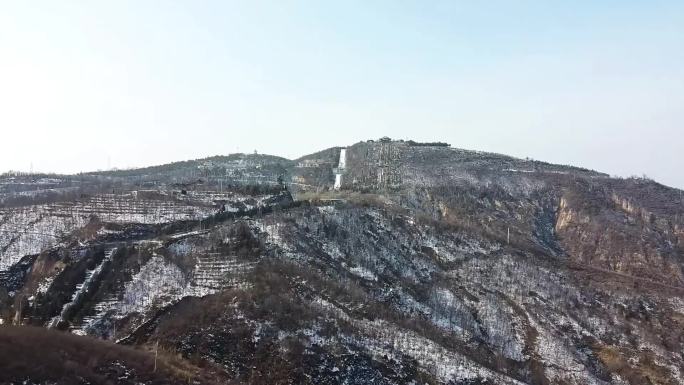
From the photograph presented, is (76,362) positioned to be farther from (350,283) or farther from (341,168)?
(341,168)

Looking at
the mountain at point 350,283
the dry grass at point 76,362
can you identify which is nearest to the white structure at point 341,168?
the mountain at point 350,283

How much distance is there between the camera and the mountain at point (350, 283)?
47.3 meters

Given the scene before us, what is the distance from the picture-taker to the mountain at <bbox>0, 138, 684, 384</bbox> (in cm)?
4728

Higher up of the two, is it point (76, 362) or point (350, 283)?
point (350, 283)

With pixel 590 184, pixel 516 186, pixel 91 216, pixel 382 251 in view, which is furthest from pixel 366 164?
pixel 91 216

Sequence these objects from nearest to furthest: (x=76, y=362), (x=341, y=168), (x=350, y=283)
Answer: (x=76, y=362) → (x=350, y=283) → (x=341, y=168)

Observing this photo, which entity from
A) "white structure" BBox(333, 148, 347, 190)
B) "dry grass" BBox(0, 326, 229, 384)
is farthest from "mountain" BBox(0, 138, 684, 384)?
"white structure" BBox(333, 148, 347, 190)

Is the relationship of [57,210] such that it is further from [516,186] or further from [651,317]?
[516,186]

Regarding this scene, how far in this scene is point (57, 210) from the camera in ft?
245

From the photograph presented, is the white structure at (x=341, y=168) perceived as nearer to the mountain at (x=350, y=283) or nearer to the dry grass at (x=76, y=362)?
the mountain at (x=350, y=283)

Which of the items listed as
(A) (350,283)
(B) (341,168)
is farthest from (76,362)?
(B) (341,168)

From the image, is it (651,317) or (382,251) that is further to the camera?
(382,251)

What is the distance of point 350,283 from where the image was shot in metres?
61.8

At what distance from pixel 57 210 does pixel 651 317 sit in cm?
8080
